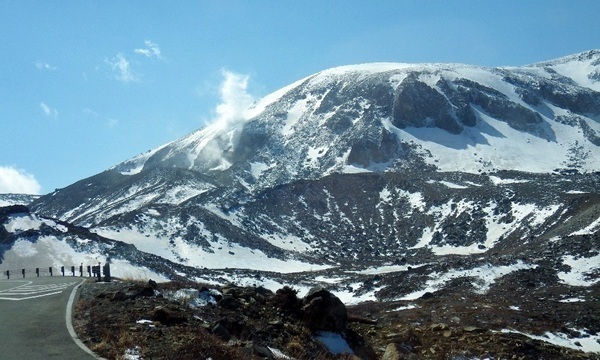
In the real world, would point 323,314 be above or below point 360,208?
below

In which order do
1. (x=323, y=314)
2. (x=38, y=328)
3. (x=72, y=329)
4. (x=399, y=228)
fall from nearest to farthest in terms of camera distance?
(x=72, y=329) < (x=38, y=328) < (x=323, y=314) < (x=399, y=228)

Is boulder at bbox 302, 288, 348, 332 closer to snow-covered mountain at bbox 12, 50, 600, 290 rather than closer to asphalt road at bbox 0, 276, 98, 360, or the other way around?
asphalt road at bbox 0, 276, 98, 360

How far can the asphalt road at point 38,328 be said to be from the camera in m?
12.8

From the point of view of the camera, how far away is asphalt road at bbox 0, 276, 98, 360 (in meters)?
12.8

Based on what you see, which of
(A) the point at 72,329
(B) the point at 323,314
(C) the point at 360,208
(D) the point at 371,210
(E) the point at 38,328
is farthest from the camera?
(C) the point at 360,208

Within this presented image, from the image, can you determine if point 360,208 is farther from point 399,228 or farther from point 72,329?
point 72,329

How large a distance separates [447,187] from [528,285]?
348 ft

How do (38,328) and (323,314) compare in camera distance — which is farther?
(323,314)

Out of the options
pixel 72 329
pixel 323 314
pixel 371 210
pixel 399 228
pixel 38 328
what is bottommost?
pixel 399 228

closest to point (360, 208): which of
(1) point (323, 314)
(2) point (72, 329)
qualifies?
(1) point (323, 314)

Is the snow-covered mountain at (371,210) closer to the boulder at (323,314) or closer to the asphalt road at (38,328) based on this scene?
the boulder at (323,314)

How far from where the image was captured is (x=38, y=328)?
50.7 feet

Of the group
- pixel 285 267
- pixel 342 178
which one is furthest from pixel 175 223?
pixel 342 178

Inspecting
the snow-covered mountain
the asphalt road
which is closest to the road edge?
the asphalt road
